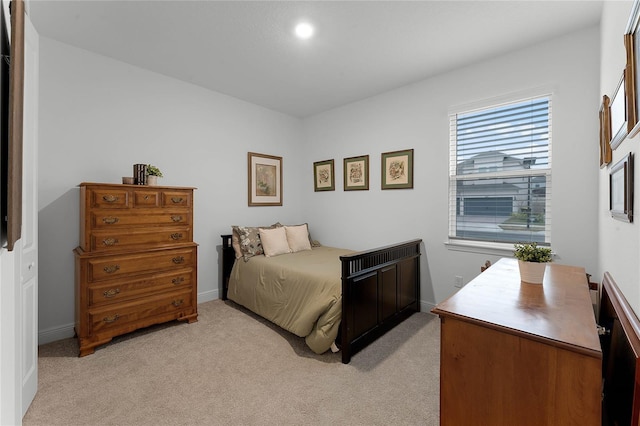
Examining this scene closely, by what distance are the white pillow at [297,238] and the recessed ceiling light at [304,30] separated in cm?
232

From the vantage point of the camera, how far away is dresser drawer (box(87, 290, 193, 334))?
2.45 meters

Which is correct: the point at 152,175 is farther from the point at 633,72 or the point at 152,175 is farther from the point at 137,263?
the point at 633,72

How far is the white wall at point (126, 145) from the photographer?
2.63 metres

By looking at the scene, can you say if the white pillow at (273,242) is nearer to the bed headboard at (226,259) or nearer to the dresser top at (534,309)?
the bed headboard at (226,259)

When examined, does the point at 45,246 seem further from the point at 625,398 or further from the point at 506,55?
the point at 506,55

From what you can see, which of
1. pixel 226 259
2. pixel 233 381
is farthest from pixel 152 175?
pixel 233 381

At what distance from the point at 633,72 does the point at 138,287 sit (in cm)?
344

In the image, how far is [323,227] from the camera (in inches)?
179

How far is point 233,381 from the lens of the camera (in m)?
2.07

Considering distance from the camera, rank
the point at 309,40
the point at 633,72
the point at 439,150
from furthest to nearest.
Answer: the point at 439,150 < the point at 309,40 < the point at 633,72

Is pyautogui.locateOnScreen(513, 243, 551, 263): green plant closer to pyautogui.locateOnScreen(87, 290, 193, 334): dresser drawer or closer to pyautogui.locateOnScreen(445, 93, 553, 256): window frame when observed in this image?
pyautogui.locateOnScreen(445, 93, 553, 256): window frame

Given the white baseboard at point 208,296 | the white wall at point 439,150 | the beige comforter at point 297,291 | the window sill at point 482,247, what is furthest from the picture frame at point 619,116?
the white baseboard at point 208,296

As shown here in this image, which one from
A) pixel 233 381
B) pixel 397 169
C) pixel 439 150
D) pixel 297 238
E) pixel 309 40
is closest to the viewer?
pixel 233 381

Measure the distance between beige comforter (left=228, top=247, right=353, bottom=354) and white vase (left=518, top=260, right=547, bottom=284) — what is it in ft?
4.27
